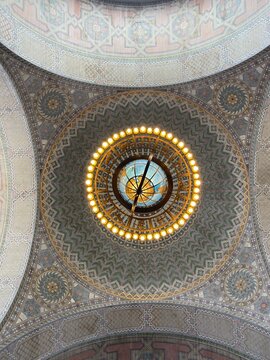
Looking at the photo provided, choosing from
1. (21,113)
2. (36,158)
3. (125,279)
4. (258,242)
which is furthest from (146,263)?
(21,113)

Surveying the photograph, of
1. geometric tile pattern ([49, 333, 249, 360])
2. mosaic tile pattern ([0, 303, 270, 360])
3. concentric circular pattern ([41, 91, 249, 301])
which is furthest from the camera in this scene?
concentric circular pattern ([41, 91, 249, 301])

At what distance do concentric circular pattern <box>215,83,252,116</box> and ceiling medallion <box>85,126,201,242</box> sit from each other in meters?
1.00

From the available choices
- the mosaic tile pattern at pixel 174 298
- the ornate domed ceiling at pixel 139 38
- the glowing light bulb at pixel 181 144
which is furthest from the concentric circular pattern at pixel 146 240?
the ornate domed ceiling at pixel 139 38

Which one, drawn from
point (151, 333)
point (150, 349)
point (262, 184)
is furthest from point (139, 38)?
point (150, 349)

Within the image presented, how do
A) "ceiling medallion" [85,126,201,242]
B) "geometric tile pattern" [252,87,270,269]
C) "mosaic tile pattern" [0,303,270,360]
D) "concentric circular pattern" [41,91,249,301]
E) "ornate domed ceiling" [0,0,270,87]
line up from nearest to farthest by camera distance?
"ornate domed ceiling" [0,0,270,87] → "mosaic tile pattern" [0,303,270,360] → "geometric tile pattern" [252,87,270,269] → "concentric circular pattern" [41,91,249,301] → "ceiling medallion" [85,126,201,242]

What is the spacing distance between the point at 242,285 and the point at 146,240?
6.06 ft

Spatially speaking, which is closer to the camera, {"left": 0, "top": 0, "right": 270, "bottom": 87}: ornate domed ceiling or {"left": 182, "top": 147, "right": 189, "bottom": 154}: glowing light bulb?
{"left": 0, "top": 0, "right": 270, "bottom": 87}: ornate domed ceiling

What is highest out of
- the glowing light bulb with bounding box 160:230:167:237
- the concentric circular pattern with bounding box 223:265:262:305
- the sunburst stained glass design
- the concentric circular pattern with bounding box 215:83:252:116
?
the concentric circular pattern with bounding box 215:83:252:116

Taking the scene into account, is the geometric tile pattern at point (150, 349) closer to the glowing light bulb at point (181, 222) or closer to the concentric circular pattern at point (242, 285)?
the concentric circular pattern at point (242, 285)

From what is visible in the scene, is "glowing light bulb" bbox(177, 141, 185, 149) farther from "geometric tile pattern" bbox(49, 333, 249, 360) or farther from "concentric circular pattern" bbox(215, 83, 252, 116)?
"geometric tile pattern" bbox(49, 333, 249, 360)

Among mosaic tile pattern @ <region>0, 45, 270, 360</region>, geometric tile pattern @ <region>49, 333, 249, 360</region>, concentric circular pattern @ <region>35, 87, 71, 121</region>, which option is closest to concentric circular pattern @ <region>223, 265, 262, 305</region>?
mosaic tile pattern @ <region>0, 45, 270, 360</region>

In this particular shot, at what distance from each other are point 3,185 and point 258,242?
14.2 feet

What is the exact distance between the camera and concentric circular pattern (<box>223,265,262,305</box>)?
886 cm

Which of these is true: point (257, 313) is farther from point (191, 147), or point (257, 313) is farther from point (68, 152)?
point (68, 152)
